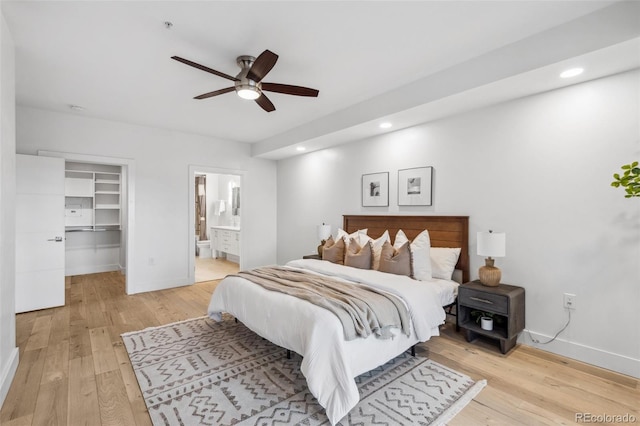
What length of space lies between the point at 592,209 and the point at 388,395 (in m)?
2.37

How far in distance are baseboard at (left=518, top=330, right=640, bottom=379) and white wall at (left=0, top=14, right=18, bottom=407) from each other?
4.34m

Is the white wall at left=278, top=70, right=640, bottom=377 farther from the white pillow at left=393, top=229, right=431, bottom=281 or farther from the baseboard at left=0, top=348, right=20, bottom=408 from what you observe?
the baseboard at left=0, top=348, right=20, bottom=408

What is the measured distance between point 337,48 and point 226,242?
5.91 meters

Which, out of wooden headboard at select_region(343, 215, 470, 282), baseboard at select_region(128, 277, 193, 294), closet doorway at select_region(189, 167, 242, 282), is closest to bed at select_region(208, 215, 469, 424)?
wooden headboard at select_region(343, 215, 470, 282)

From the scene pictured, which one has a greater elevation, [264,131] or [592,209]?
[264,131]

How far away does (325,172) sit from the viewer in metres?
5.26

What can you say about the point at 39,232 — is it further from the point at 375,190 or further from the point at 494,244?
the point at 494,244

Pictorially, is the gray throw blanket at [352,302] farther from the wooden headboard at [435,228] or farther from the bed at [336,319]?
the wooden headboard at [435,228]

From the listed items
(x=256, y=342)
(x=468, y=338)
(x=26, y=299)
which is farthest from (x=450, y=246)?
(x=26, y=299)

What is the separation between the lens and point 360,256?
353 centimetres

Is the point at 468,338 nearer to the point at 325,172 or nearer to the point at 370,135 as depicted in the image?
the point at 370,135

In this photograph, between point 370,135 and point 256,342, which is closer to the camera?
point 256,342

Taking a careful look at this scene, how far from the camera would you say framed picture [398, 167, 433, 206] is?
3.73 m

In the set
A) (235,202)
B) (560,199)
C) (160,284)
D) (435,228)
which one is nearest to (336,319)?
(435,228)
